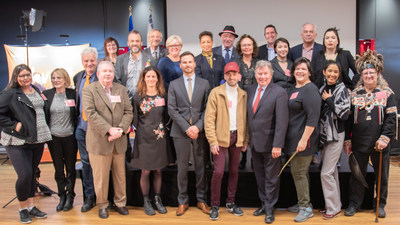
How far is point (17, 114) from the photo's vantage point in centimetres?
324

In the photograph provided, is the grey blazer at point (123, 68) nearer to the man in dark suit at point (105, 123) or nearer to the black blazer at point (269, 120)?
the man in dark suit at point (105, 123)

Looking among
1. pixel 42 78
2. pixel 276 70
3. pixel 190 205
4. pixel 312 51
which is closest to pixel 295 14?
pixel 312 51

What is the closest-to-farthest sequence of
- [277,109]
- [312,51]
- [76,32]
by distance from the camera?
[277,109], [312,51], [76,32]

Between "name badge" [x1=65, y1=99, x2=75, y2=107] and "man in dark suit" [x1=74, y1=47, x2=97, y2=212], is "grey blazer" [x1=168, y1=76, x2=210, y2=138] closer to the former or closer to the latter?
"man in dark suit" [x1=74, y1=47, x2=97, y2=212]

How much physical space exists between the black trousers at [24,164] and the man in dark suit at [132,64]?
1092 millimetres

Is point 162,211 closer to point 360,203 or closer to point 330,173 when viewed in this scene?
point 330,173

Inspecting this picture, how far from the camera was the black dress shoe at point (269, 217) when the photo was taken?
324 cm

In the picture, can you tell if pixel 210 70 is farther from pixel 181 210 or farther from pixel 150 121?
pixel 181 210

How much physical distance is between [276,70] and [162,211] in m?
1.94

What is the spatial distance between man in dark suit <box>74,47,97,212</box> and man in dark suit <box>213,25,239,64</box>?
143cm

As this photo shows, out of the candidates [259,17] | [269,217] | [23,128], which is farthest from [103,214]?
[259,17]

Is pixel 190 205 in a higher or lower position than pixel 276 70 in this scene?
lower

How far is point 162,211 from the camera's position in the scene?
3.54m

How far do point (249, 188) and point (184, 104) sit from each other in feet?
3.96
